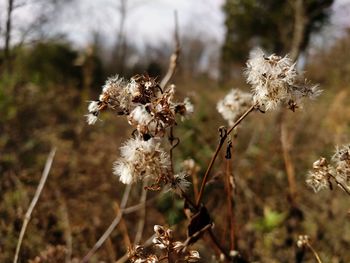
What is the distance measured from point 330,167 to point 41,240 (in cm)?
211

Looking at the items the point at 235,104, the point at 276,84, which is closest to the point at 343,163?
the point at 276,84

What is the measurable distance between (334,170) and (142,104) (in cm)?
65

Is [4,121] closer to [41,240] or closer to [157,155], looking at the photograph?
[41,240]

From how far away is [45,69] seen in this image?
14.5 metres

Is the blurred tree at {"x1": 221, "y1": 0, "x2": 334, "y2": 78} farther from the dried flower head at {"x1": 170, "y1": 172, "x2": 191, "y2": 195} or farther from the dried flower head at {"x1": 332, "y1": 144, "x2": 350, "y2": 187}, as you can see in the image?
the dried flower head at {"x1": 170, "y1": 172, "x2": 191, "y2": 195}

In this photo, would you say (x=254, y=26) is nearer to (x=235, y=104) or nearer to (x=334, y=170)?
(x=235, y=104)

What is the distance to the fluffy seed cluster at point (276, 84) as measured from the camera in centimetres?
124

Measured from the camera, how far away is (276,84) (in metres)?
1.24

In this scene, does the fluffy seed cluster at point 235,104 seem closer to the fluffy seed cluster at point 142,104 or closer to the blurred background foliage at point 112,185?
the blurred background foliage at point 112,185

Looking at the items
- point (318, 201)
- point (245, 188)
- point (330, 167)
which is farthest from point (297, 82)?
point (318, 201)

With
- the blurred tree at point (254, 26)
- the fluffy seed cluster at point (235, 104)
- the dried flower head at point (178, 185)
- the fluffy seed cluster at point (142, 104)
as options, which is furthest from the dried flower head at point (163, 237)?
the blurred tree at point (254, 26)

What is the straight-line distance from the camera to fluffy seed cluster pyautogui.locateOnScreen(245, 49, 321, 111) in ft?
4.08

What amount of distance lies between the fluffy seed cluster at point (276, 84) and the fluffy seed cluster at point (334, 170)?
21cm

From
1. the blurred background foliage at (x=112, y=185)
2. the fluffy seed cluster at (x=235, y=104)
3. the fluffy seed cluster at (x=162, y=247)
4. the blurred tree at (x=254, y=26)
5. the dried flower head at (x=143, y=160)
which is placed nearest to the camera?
the dried flower head at (x=143, y=160)
